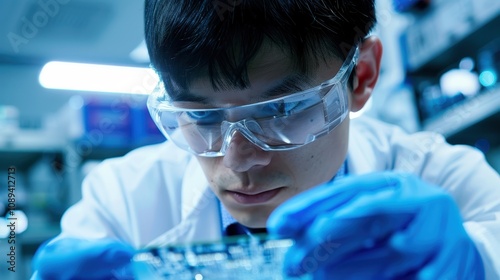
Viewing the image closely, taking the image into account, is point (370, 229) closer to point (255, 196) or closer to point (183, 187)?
point (255, 196)

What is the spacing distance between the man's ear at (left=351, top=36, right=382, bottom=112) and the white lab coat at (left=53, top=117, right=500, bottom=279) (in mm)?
232

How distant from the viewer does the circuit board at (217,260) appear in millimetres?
802

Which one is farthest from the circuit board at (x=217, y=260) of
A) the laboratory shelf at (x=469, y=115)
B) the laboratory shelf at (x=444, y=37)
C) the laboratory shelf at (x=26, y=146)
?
the laboratory shelf at (x=26, y=146)

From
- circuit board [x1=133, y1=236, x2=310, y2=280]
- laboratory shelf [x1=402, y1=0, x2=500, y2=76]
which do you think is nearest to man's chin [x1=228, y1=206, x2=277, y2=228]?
circuit board [x1=133, y1=236, x2=310, y2=280]

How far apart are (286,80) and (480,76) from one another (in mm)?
2265

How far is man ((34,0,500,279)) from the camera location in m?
0.74

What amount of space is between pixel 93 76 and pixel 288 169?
4.38 metres

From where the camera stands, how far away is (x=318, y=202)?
74cm

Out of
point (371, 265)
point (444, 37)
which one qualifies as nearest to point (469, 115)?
point (444, 37)

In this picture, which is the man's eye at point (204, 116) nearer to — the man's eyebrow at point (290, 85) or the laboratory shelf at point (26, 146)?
the man's eyebrow at point (290, 85)

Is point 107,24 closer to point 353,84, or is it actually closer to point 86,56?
point 86,56

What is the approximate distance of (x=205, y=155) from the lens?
1.07 m

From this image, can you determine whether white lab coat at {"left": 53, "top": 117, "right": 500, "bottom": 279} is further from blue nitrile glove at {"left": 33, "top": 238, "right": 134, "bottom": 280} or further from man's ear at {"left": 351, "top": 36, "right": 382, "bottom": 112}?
blue nitrile glove at {"left": 33, "top": 238, "right": 134, "bottom": 280}

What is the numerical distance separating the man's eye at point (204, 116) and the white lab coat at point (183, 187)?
1.19 ft
